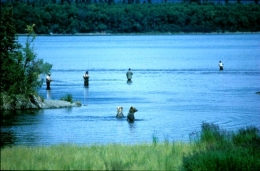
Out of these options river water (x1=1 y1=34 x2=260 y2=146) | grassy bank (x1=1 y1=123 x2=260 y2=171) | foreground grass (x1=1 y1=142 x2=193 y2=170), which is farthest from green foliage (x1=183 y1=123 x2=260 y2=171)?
river water (x1=1 y1=34 x2=260 y2=146)

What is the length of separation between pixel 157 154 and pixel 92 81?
7207cm

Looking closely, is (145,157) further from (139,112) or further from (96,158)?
(139,112)

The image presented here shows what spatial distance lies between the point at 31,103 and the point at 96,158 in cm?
3765

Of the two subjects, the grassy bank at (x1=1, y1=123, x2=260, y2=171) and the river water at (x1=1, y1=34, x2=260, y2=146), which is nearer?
the grassy bank at (x1=1, y1=123, x2=260, y2=171)

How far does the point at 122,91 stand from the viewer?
80.6 m

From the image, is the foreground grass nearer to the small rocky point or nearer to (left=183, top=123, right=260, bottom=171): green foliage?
(left=183, top=123, right=260, bottom=171): green foliage

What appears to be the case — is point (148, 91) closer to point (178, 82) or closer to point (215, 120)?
point (178, 82)

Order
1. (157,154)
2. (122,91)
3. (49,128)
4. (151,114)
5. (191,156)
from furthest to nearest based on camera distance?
1. (122,91)
2. (151,114)
3. (49,128)
4. (157,154)
5. (191,156)

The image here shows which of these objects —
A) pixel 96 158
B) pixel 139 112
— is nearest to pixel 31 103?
pixel 139 112

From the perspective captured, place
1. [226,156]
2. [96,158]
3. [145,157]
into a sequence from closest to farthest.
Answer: [96,158] → [226,156] → [145,157]

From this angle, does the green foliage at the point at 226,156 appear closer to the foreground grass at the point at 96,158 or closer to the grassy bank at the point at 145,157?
the grassy bank at the point at 145,157

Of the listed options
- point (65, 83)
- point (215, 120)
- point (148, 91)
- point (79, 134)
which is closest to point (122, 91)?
point (148, 91)

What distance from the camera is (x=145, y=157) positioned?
23078 mm

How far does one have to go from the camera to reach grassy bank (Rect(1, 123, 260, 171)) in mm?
18906
